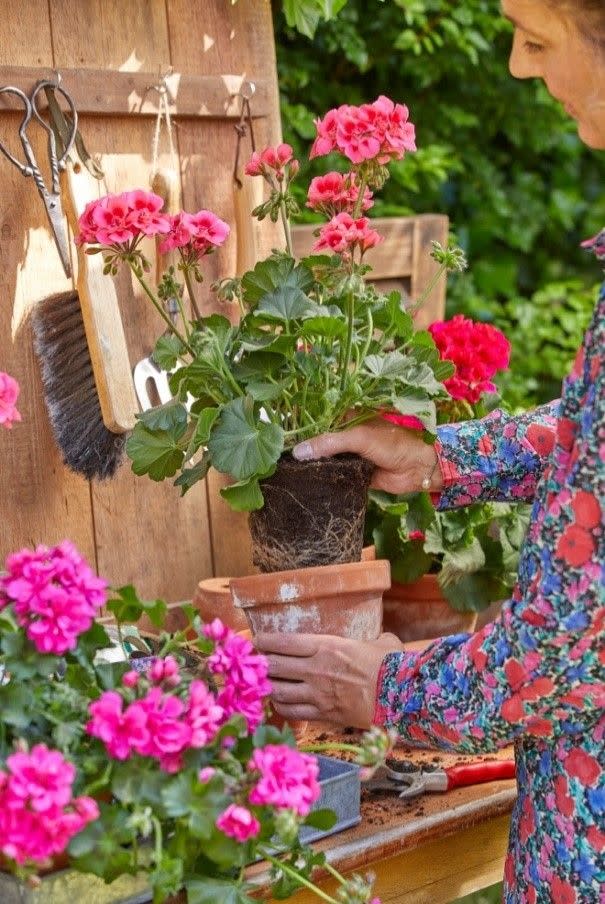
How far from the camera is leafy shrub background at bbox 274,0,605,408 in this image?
3066mm

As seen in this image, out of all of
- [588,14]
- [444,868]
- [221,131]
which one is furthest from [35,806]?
[221,131]

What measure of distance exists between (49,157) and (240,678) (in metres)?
0.89

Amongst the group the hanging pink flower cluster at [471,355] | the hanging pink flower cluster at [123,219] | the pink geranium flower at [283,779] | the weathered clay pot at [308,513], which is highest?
the hanging pink flower cluster at [123,219]

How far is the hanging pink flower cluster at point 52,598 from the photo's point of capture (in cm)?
101

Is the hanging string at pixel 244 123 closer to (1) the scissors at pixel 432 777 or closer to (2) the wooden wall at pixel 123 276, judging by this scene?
(2) the wooden wall at pixel 123 276

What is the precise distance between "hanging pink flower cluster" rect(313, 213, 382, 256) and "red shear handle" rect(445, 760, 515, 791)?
62 centimetres

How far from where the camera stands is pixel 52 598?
1012 mm

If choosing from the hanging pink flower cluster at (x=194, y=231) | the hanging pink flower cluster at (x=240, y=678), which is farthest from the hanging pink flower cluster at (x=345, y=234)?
the hanging pink flower cluster at (x=240, y=678)

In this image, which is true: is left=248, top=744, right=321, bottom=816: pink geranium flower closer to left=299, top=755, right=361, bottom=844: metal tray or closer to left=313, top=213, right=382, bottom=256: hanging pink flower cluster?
left=299, top=755, right=361, bottom=844: metal tray

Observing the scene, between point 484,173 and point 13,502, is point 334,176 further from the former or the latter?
point 484,173

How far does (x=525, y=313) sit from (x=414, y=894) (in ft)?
8.40

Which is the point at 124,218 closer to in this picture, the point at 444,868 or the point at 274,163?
the point at 274,163

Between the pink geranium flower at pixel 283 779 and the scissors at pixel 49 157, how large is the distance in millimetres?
919

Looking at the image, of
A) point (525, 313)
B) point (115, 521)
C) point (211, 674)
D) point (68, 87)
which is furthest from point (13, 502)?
point (525, 313)
